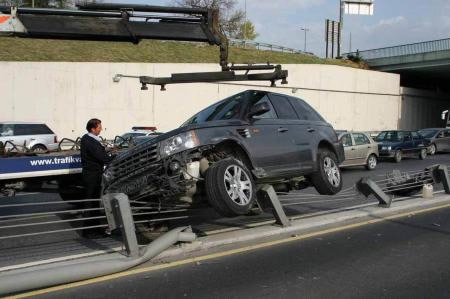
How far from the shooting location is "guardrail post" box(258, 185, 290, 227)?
299 inches

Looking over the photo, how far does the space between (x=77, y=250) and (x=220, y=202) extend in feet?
6.46

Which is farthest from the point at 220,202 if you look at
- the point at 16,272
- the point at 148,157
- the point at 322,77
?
the point at 322,77

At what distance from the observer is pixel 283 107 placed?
8727 millimetres

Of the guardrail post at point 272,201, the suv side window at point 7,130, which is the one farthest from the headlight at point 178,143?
the suv side window at point 7,130

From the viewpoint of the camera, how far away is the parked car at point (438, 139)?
99.3ft

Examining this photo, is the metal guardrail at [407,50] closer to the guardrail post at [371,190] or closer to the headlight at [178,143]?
the guardrail post at [371,190]

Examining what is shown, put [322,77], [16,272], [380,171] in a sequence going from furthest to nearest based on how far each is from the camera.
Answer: [322,77], [380,171], [16,272]

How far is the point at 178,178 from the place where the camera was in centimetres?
674

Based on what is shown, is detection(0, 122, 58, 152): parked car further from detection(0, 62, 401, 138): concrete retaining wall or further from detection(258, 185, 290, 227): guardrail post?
detection(258, 185, 290, 227): guardrail post

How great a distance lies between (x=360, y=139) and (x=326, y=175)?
40.5ft

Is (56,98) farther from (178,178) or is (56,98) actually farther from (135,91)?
(178,178)

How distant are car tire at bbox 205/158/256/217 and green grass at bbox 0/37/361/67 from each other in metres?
26.5

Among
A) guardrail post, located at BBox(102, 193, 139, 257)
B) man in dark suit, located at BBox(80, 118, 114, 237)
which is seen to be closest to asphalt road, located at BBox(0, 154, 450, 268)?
man in dark suit, located at BBox(80, 118, 114, 237)

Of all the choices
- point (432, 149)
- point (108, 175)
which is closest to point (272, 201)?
point (108, 175)
